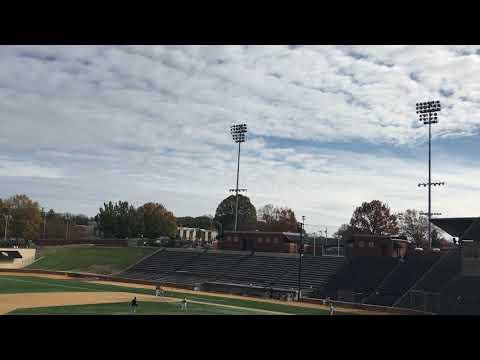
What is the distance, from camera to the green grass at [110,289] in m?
41.8

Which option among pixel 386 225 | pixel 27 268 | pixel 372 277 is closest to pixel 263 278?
pixel 372 277

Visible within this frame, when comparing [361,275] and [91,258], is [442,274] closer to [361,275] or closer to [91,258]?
[361,275]

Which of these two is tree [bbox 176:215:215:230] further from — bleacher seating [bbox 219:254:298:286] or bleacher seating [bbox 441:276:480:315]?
bleacher seating [bbox 441:276:480:315]

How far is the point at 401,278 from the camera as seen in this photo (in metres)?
48.2

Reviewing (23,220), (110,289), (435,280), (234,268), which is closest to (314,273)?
(234,268)

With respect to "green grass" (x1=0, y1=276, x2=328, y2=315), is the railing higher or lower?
higher

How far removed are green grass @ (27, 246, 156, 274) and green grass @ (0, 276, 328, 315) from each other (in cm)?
1176

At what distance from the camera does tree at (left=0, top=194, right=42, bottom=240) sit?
10719 cm

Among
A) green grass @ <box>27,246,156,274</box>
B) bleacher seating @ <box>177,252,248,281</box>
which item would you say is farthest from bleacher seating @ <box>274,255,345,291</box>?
green grass @ <box>27,246,156,274</box>

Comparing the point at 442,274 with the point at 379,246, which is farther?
the point at 379,246

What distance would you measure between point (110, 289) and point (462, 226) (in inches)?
1392
